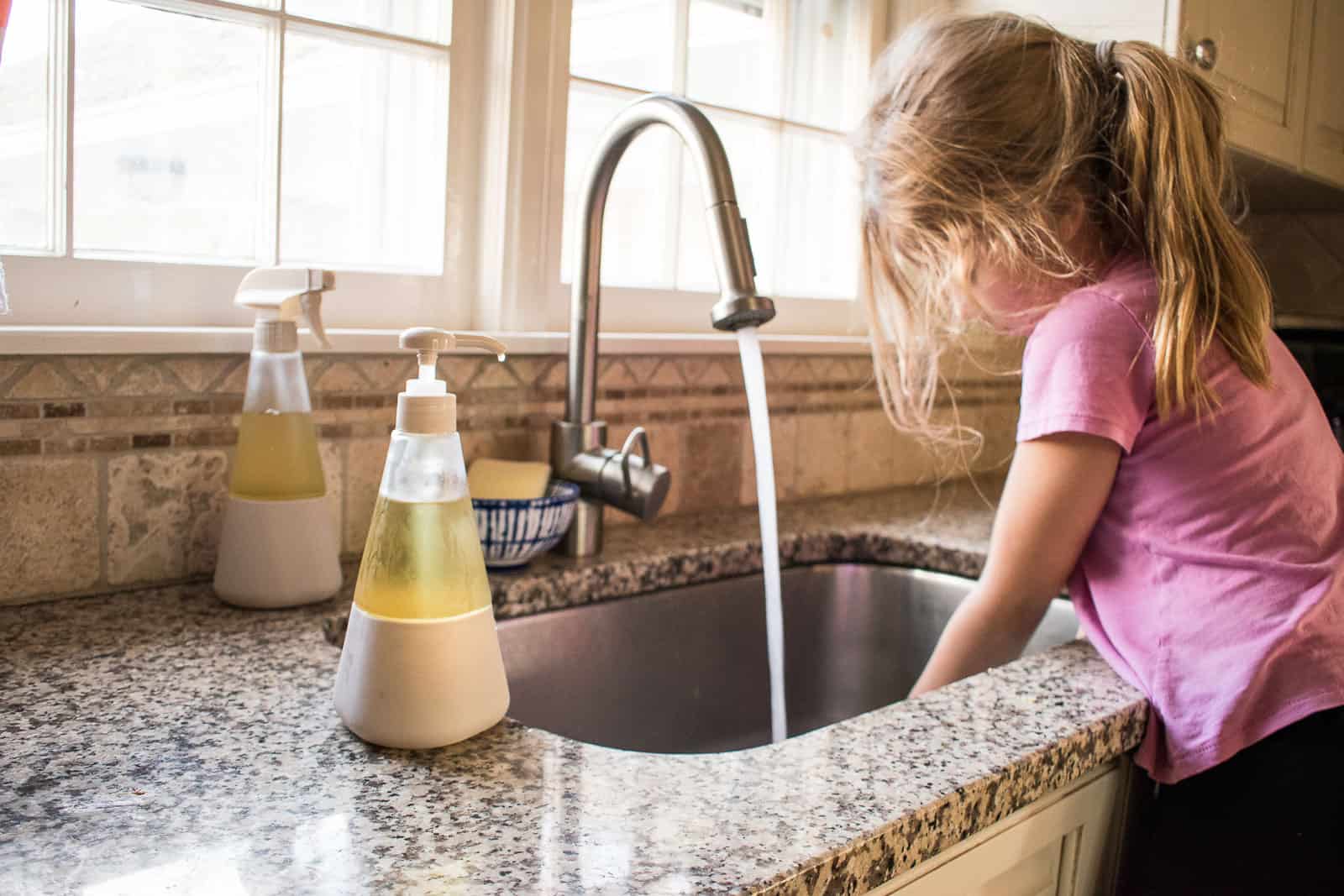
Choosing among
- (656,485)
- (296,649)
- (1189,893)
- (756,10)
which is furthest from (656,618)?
(756,10)

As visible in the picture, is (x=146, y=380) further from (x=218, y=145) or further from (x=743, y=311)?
(x=743, y=311)

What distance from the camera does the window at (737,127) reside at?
1389 mm

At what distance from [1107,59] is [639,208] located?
1.97 feet

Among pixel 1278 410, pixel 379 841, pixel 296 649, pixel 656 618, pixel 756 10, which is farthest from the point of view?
pixel 756 10

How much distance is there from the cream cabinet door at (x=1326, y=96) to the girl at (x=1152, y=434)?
3.10ft

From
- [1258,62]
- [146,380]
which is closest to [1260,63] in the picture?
[1258,62]

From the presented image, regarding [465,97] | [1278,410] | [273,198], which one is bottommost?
[1278,410]

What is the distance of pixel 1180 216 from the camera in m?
0.99

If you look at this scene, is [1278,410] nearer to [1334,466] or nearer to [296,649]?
[1334,466]

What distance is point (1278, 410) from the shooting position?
0.98 metres

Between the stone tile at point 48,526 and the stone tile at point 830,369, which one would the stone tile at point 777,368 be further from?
the stone tile at point 48,526

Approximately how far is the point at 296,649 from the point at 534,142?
622mm

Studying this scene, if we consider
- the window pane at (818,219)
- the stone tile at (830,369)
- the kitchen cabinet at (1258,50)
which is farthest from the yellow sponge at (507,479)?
the kitchen cabinet at (1258,50)

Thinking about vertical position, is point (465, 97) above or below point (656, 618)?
above
